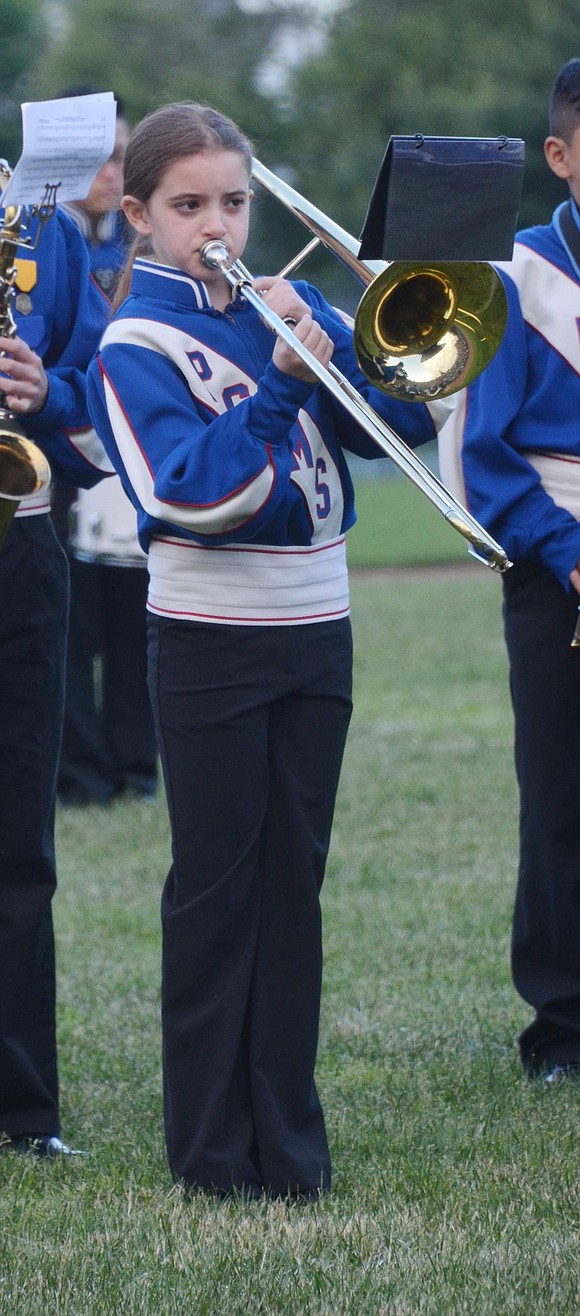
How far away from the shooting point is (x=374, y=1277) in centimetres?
299

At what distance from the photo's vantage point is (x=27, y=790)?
12.2ft

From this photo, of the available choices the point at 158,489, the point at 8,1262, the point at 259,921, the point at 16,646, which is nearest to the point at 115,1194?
the point at 8,1262

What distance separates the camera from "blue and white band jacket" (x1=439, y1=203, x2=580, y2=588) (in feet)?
12.8

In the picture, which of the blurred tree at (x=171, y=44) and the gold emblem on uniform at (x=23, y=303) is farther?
the blurred tree at (x=171, y=44)

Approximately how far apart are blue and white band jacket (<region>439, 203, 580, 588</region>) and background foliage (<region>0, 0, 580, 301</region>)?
30.1 metres

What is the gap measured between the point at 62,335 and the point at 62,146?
0.87 m

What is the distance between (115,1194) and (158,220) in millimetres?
1739

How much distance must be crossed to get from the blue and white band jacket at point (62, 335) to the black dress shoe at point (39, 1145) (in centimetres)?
124

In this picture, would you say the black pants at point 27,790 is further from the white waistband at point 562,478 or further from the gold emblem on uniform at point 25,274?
the white waistband at point 562,478

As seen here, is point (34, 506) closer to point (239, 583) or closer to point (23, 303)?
point (23, 303)

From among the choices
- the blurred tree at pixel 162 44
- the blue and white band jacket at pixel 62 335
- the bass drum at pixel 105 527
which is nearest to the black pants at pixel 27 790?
the blue and white band jacket at pixel 62 335

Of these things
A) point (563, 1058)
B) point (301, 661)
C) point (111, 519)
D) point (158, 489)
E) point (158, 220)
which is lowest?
point (563, 1058)

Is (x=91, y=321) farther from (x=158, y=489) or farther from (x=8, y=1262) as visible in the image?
(x=8, y=1262)

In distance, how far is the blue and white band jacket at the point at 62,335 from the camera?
3689 mm
